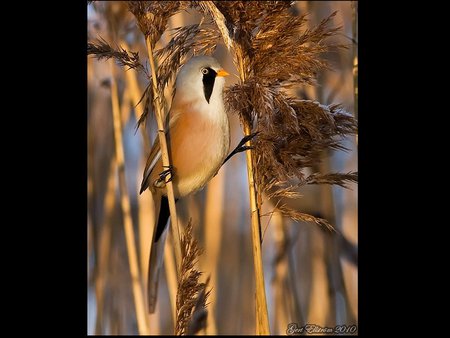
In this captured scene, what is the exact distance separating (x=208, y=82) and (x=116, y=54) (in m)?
0.32

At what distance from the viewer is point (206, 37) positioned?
8.48 feet

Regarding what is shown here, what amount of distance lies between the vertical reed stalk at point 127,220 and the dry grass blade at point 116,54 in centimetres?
6

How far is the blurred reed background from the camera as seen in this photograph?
2.63 metres

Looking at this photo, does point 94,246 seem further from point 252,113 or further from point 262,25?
point 262,25

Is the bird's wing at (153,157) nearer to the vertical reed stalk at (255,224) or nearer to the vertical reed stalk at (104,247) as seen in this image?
the vertical reed stalk at (104,247)

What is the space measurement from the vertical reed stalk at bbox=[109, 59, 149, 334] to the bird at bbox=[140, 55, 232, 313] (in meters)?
0.12

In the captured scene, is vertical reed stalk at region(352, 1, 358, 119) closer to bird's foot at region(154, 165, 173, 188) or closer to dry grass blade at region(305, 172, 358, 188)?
dry grass blade at region(305, 172, 358, 188)

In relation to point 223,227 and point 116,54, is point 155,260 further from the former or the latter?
point 116,54

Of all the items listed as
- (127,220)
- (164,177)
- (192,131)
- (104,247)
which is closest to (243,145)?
(192,131)

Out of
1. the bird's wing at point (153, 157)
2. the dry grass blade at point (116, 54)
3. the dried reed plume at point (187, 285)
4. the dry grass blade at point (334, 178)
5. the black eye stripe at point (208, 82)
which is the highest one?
the dry grass blade at point (116, 54)

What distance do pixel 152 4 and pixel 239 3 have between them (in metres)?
0.28

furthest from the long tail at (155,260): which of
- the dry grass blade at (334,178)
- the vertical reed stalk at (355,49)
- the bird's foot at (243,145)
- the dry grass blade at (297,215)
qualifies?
the vertical reed stalk at (355,49)

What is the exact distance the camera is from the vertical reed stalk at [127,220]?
8.73 ft

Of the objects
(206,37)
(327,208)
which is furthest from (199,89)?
(327,208)
